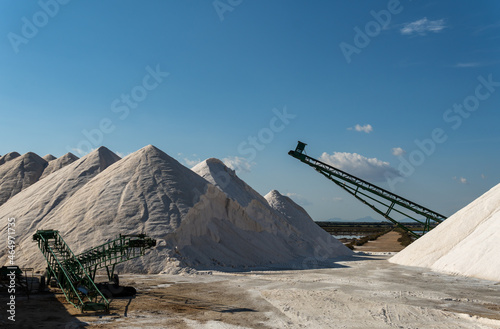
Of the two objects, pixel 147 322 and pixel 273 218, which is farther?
pixel 273 218

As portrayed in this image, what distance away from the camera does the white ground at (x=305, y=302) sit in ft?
38.2

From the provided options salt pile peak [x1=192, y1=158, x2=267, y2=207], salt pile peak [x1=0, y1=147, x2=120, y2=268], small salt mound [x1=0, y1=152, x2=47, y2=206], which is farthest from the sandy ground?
small salt mound [x1=0, y1=152, x2=47, y2=206]

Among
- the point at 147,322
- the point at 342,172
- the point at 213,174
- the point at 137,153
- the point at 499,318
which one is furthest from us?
the point at 213,174

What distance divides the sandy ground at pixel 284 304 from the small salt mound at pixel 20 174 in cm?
3486

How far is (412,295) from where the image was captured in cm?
1639

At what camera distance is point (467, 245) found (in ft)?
80.0

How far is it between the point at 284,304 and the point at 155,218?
13165mm

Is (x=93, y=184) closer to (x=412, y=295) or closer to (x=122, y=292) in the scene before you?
(x=122, y=292)

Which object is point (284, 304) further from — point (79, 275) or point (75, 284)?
point (79, 275)

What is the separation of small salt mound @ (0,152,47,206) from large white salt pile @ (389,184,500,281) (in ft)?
140

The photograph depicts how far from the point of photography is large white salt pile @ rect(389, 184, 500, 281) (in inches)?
874

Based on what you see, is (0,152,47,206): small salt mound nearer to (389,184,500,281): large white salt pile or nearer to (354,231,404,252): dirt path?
(354,231,404,252): dirt path

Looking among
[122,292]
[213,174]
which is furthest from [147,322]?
[213,174]

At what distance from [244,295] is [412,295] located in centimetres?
683
